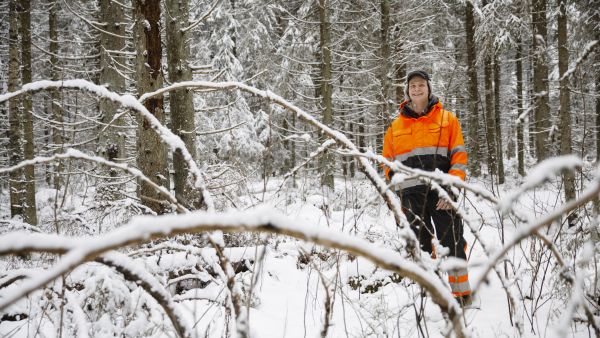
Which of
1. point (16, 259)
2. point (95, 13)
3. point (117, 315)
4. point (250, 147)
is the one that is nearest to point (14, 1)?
point (95, 13)

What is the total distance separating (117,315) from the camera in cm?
199

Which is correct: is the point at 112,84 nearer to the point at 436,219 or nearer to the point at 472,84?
the point at 436,219

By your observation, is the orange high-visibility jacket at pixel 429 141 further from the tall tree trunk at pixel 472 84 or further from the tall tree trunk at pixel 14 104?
the tall tree trunk at pixel 472 84

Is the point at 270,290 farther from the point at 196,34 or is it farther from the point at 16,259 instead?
the point at 196,34

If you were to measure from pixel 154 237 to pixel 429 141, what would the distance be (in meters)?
2.85

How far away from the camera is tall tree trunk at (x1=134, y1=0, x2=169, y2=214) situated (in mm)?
3916

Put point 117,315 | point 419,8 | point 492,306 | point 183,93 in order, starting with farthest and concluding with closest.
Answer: point 419,8 → point 183,93 → point 492,306 → point 117,315

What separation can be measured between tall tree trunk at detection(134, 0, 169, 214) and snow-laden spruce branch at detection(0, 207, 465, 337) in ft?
11.6

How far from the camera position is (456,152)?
286 centimetres

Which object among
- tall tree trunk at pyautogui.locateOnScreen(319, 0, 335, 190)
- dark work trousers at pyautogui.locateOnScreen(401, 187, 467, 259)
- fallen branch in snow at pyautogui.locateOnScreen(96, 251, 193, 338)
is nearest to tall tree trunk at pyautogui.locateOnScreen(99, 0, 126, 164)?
tall tree trunk at pyautogui.locateOnScreen(319, 0, 335, 190)

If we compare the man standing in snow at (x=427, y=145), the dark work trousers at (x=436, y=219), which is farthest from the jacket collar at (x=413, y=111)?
the dark work trousers at (x=436, y=219)

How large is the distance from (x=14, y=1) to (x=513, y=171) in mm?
22845

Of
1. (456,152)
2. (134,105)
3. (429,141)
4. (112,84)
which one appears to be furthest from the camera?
(112,84)

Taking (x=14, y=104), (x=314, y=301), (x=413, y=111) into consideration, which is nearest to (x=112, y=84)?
(x=14, y=104)
